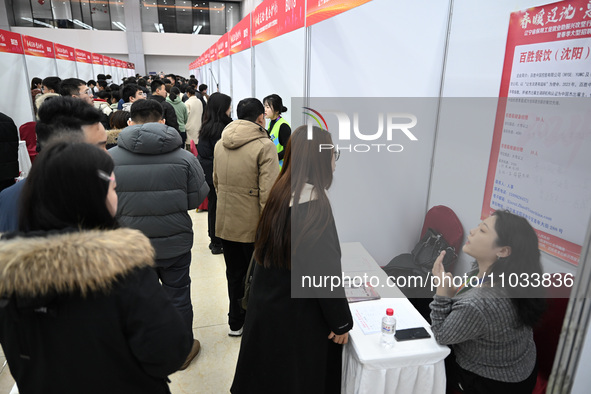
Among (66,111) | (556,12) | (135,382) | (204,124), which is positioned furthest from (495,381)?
(204,124)

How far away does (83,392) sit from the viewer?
0.88 m

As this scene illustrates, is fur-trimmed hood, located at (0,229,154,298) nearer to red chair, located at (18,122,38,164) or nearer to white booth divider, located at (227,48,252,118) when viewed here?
red chair, located at (18,122,38,164)

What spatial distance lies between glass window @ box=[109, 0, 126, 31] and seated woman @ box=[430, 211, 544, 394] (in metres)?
20.5

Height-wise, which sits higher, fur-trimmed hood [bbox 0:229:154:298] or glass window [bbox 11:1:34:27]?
glass window [bbox 11:1:34:27]

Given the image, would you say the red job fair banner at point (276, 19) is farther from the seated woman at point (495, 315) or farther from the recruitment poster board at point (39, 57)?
the recruitment poster board at point (39, 57)

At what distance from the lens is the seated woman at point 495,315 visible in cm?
129

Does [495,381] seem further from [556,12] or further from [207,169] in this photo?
[207,169]

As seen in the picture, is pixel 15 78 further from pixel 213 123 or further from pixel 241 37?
pixel 213 123

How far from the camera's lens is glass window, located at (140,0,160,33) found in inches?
703

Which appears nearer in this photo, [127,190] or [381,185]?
[127,190]

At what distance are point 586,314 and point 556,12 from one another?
1.21 m

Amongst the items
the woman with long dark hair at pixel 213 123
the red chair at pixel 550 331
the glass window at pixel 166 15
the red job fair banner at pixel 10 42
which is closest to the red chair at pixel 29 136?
the red job fair banner at pixel 10 42

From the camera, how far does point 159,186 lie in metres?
1.76

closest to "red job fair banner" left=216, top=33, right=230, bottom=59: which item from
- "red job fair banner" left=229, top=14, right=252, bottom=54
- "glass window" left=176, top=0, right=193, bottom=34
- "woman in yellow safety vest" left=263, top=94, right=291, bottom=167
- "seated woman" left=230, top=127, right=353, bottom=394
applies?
"red job fair banner" left=229, top=14, right=252, bottom=54
